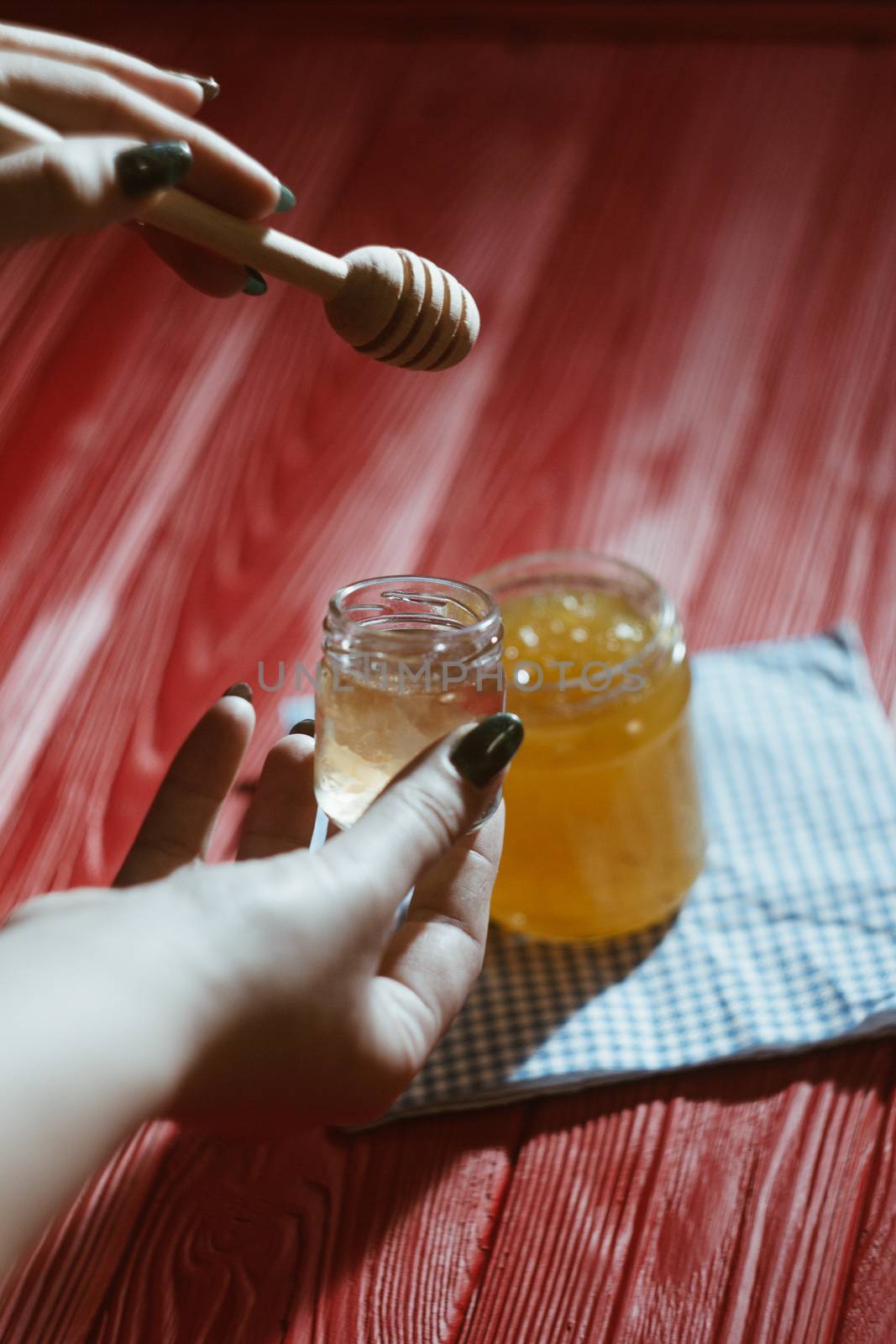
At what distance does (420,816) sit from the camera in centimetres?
43

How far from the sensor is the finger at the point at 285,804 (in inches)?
22.9

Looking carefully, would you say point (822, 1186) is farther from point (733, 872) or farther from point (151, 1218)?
point (151, 1218)

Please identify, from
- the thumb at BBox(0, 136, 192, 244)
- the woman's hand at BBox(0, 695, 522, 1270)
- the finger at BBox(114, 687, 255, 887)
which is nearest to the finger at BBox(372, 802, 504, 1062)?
the woman's hand at BBox(0, 695, 522, 1270)

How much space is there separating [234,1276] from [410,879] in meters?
0.24

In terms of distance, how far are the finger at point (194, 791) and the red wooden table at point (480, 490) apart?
14 centimetres

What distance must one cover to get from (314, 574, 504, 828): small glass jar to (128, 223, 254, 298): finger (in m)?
0.16

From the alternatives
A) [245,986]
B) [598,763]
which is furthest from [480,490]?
[245,986]

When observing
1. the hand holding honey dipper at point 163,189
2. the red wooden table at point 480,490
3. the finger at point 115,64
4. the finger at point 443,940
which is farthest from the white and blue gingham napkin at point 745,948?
the finger at point 115,64

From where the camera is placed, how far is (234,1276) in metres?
0.54

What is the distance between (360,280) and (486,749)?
178 millimetres

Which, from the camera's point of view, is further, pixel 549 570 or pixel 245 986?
pixel 549 570

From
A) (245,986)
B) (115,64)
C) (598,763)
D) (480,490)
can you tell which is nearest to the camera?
(245,986)

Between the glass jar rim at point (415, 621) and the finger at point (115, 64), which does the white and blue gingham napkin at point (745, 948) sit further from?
the finger at point (115, 64)

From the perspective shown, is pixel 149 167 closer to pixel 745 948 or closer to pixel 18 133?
pixel 18 133
